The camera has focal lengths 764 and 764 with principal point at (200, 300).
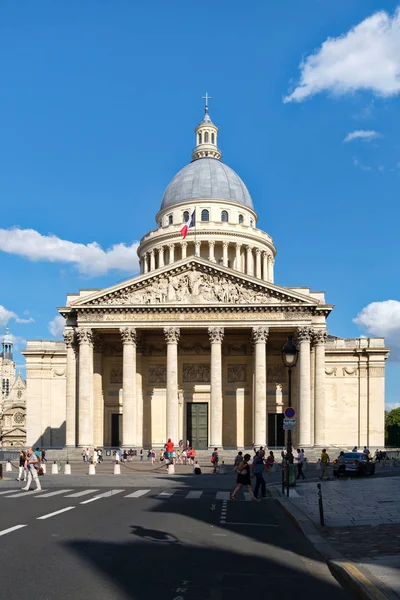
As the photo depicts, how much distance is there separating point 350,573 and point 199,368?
62.9m

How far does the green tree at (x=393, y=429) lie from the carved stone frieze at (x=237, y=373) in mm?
61680

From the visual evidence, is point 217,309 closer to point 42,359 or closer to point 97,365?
point 97,365

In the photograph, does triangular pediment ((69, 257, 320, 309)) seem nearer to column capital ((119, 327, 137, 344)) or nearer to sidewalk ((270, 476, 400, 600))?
column capital ((119, 327, 137, 344))

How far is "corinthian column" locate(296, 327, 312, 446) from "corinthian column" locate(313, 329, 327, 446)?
4.69 feet

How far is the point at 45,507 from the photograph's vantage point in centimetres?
2389

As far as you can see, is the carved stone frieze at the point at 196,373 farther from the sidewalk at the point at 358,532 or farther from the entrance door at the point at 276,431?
the sidewalk at the point at 358,532

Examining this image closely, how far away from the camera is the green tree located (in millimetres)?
133375

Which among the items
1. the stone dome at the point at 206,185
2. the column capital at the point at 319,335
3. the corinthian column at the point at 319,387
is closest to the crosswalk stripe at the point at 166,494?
the corinthian column at the point at 319,387

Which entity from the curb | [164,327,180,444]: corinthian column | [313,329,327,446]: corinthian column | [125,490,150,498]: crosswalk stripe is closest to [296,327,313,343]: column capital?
[313,329,327,446]: corinthian column

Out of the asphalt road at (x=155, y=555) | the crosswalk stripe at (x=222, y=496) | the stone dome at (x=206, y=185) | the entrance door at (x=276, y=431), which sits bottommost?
the entrance door at (x=276, y=431)

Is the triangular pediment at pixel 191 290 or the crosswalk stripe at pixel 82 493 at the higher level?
the triangular pediment at pixel 191 290

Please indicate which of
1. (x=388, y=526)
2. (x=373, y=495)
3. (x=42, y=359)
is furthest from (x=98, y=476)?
(x=42, y=359)

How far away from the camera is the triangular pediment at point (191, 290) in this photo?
67.6m

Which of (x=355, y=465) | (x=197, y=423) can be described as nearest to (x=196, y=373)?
Result: (x=197, y=423)
